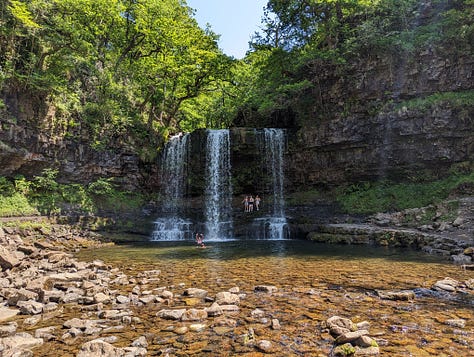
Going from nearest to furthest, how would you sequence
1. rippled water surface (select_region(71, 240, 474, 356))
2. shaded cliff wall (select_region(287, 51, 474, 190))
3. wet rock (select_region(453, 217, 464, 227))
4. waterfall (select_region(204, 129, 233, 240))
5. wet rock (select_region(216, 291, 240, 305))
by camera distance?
rippled water surface (select_region(71, 240, 474, 356)), wet rock (select_region(216, 291, 240, 305)), wet rock (select_region(453, 217, 464, 227)), shaded cliff wall (select_region(287, 51, 474, 190)), waterfall (select_region(204, 129, 233, 240))

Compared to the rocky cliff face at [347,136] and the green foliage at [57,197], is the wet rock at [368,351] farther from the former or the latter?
the rocky cliff face at [347,136]

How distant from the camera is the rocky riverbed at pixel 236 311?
4.45 m

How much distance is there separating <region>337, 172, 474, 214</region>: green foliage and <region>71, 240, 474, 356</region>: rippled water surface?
336 inches

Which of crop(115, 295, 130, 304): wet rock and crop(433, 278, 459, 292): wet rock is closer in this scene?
crop(115, 295, 130, 304): wet rock

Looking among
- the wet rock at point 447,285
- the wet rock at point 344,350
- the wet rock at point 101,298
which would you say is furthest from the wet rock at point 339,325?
the wet rock at point 101,298

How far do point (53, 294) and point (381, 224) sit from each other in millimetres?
16783

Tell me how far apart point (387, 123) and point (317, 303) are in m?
18.2

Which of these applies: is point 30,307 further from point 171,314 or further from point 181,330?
point 181,330

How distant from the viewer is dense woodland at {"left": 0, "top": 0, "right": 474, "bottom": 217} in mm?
18797

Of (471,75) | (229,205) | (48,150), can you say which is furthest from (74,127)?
(471,75)

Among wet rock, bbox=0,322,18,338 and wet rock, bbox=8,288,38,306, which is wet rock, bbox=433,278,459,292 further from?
wet rock, bbox=8,288,38,306

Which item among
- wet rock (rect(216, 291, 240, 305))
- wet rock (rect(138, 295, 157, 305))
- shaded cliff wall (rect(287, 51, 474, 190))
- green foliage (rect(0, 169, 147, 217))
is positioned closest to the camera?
wet rock (rect(216, 291, 240, 305))

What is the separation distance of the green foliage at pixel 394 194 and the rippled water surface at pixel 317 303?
28.0 ft

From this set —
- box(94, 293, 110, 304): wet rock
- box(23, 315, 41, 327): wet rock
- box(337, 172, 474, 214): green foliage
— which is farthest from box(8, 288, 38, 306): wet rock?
box(337, 172, 474, 214): green foliage
